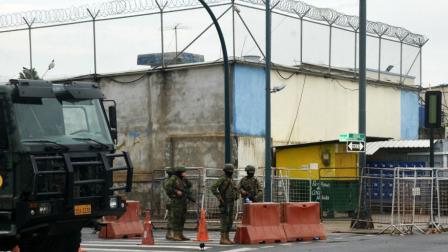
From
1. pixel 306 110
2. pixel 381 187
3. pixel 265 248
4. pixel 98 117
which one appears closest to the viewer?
pixel 98 117

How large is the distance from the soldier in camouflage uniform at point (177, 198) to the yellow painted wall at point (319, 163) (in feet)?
30.0

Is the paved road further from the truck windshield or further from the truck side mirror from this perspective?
the truck windshield

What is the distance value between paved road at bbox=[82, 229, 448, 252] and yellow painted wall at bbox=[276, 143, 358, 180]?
8.22 m

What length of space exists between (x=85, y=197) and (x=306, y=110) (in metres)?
20.3

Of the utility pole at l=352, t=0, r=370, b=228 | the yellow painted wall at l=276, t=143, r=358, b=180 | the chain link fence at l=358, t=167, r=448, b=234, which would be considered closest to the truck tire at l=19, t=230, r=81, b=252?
the chain link fence at l=358, t=167, r=448, b=234

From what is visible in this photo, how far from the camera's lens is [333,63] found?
3297 cm

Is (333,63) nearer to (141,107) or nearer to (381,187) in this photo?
(141,107)

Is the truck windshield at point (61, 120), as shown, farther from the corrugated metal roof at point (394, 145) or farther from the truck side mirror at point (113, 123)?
the corrugated metal roof at point (394, 145)

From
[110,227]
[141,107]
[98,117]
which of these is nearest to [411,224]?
[110,227]

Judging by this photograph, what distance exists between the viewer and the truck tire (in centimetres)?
1276

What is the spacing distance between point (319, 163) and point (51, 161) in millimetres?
17989

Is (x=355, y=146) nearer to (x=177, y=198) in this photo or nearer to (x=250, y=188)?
(x=250, y=188)

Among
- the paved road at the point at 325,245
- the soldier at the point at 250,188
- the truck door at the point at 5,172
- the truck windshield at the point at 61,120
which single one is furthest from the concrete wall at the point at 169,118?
the truck door at the point at 5,172

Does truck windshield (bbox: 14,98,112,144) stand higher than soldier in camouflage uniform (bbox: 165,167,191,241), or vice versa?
truck windshield (bbox: 14,98,112,144)
